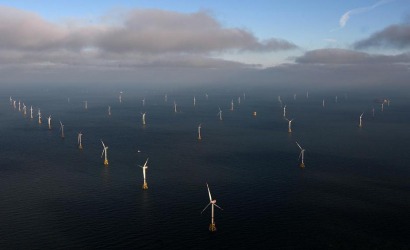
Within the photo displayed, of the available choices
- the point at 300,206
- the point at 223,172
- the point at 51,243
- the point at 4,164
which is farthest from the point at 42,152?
the point at 300,206

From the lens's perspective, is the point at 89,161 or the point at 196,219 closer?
the point at 196,219

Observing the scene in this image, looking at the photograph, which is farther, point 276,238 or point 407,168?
point 407,168

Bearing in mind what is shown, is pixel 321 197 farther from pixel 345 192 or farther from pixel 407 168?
pixel 407 168

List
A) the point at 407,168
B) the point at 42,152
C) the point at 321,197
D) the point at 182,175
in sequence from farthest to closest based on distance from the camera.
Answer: the point at 42,152, the point at 407,168, the point at 182,175, the point at 321,197

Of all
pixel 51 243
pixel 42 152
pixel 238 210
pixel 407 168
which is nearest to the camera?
pixel 51 243

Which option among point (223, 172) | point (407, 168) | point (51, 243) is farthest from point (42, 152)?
point (407, 168)

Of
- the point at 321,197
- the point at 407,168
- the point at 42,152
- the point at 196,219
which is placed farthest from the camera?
the point at 42,152

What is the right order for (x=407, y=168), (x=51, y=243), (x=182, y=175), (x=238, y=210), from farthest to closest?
(x=407, y=168) → (x=182, y=175) → (x=238, y=210) → (x=51, y=243)

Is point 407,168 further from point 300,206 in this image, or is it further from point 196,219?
point 196,219

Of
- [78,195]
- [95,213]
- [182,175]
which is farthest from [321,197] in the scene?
[78,195]
